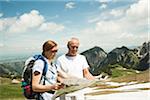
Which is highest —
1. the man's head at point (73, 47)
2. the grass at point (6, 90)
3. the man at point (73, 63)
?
the man's head at point (73, 47)

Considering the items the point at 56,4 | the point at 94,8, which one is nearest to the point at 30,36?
the point at 56,4

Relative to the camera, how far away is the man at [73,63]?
336cm

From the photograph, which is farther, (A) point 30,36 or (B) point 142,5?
(B) point 142,5

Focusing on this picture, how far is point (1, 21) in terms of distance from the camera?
3902 mm

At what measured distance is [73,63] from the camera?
3406mm

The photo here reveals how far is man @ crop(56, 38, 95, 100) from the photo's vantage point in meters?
3.36

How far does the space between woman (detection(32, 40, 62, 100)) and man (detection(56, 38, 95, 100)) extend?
0.60m

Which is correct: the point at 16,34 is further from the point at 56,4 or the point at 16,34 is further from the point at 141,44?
the point at 141,44

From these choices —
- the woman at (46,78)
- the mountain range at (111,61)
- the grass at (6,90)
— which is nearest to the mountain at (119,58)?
the mountain range at (111,61)

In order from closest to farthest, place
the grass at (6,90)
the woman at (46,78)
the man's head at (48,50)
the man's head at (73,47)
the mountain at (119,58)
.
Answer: the woman at (46,78) → the man's head at (48,50) → the man's head at (73,47) → the grass at (6,90) → the mountain at (119,58)

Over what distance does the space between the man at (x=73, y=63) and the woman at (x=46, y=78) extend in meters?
0.60

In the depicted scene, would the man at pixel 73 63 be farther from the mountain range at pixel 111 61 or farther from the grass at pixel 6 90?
the grass at pixel 6 90

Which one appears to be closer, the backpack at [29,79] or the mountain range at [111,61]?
the backpack at [29,79]

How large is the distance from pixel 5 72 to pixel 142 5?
6.03 feet
